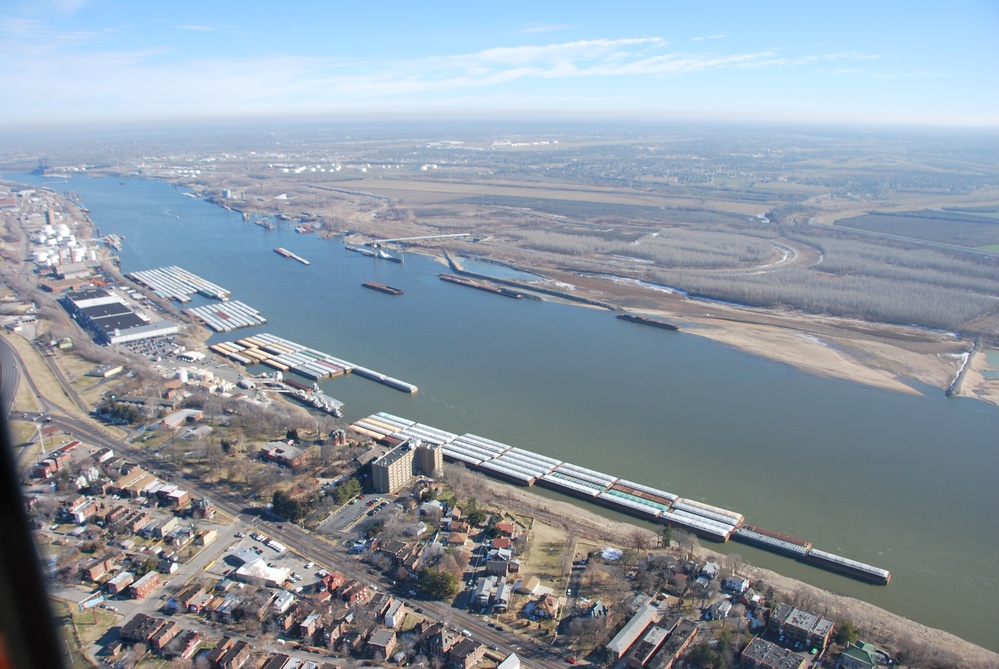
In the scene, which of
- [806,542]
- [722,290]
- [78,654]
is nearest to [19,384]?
[78,654]

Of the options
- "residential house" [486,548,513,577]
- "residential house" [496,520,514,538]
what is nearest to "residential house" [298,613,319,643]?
"residential house" [486,548,513,577]

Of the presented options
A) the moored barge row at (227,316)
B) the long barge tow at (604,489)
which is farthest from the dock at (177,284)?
the long barge tow at (604,489)

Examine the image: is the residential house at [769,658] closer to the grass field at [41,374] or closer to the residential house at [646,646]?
the residential house at [646,646]

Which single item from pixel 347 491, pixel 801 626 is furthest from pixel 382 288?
pixel 801 626

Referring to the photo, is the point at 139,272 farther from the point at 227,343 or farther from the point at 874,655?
the point at 874,655

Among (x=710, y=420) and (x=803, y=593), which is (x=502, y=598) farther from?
(x=710, y=420)

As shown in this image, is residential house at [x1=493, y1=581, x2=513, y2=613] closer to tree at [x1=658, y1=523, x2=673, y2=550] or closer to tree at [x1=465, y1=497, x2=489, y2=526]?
tree at [x1=465, y1=497, x2=489, y2=526]
